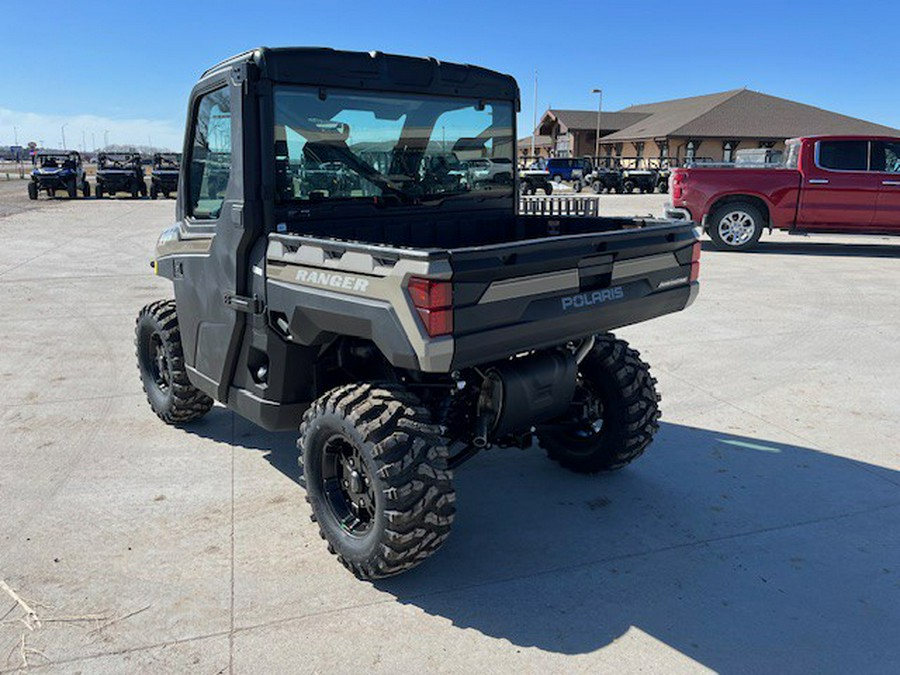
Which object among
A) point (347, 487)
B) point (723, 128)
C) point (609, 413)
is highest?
point (723, 128)

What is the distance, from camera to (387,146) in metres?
4.01

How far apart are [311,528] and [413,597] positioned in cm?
81

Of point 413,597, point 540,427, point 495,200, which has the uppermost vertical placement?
point 495,200

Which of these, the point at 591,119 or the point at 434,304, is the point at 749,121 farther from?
the point at 434,304

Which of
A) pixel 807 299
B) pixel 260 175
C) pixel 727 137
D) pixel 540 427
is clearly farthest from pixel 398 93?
pixel 727 137

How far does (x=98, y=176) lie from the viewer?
29.7 meters

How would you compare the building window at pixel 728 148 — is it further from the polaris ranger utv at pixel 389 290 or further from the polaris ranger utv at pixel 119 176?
the polaris ranger utv at pixel 389 290

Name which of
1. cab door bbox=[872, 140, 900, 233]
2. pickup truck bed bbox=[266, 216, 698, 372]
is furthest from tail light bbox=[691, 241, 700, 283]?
cab door bbox=[872, 140, 900, 233]

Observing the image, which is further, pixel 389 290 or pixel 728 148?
pixel 728 148

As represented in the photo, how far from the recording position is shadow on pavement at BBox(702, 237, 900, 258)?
1355 centimetres

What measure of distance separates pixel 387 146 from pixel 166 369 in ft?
7.52

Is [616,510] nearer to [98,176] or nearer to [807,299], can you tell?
[807,299]

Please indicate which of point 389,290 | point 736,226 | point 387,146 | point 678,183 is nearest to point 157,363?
point 387,146

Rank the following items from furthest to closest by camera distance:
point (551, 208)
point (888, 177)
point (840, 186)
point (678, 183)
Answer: point (678, 183) → point (840, 186) → point (888, 177) → point (551, 208)
